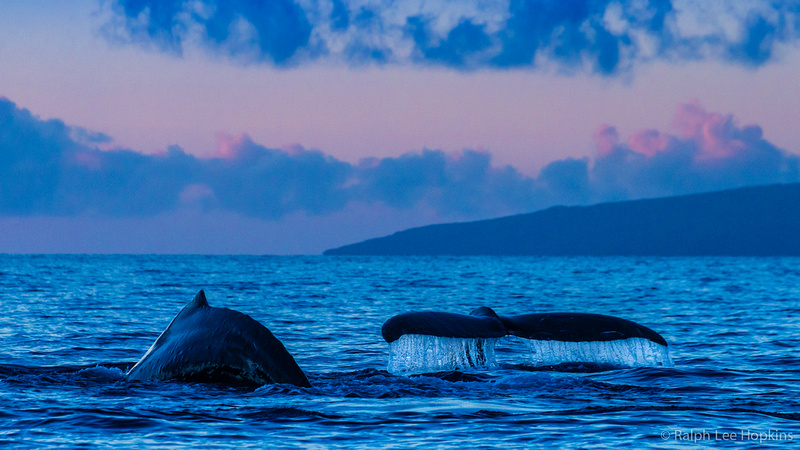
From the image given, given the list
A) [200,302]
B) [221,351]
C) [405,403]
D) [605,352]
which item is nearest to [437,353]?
[405,403]

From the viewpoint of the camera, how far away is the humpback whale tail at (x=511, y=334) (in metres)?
9.31

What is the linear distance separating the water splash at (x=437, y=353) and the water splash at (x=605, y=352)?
65 cm

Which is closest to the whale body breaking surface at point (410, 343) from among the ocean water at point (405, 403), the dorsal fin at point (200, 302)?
the dorsal fin at point (200, 302)

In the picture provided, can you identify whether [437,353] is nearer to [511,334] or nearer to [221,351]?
[511,334]

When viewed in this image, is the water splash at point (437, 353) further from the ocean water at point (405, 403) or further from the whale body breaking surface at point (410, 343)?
the ocean water at point (405, 403)

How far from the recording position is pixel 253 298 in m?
36.2

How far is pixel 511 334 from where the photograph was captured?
10.2 meters

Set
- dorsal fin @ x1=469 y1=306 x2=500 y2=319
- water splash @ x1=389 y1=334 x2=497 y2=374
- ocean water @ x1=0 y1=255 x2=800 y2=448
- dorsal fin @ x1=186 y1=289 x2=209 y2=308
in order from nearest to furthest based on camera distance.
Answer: ocean water @ x1=0 y1=255 x2=800 y2=448, water splash @ x1=389 y1=334 x2=497 y2=374, dorsal fin @ x1=186 y1=289 x2=209 y2=308, dorsal fin @ x1=469 y1=306 x2=500 y2=319

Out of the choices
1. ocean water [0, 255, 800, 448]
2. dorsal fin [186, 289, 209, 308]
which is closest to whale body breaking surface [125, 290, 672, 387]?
dorsal fin [186, 289, 209, 308]

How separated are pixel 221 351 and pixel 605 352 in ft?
14.8

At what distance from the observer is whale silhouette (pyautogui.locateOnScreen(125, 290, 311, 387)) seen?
934cm

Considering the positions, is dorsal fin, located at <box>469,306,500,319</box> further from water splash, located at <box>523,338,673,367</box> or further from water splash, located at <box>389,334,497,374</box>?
water splash, located at <box>523,338,673,367</box>

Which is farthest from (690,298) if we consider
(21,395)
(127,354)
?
(21,395)

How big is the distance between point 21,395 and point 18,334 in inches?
382
